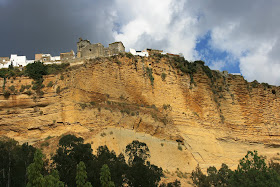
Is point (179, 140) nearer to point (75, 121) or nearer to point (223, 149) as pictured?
point (223, 149)

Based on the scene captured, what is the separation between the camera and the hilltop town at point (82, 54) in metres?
30.5

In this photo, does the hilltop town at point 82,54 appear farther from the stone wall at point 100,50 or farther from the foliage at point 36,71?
the foliage at point 36,71

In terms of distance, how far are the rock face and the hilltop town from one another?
6.65 feet

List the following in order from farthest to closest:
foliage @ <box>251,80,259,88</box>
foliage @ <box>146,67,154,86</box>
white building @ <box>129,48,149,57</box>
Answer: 1. foliage @ <box>251,80,259,88</box>
2. white building @ <box>129,48,149,57</box>
3. foliage @ <box>146,67,154,86</box>

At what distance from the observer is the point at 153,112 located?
27.3m

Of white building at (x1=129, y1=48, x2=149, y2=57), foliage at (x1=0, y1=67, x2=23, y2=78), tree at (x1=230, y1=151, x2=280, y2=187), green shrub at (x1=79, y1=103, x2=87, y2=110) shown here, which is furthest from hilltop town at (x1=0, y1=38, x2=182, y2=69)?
tree at (x1=230, y1=151, x2=280, y2=187)

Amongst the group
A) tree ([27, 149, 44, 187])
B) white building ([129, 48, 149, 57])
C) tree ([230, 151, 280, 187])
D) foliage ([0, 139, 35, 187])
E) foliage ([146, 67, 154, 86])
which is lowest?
tree ([230, 151, 280, 187])

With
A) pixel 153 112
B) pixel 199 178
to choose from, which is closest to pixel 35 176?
pixel 199 178

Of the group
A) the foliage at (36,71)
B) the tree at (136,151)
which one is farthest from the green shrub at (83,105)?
the tree at (136,151)

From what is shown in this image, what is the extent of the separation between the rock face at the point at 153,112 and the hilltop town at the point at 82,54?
2.03 m

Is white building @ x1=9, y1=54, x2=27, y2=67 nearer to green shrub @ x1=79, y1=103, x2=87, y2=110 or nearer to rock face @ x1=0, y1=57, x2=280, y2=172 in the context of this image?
rock face @ x1=0, y1=57, x2=280, y2=172

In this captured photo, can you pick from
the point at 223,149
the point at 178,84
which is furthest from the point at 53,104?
the point at 223,149

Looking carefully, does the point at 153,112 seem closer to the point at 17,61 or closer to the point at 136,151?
the point at 136,151

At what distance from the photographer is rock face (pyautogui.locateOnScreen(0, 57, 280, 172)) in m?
24.5
